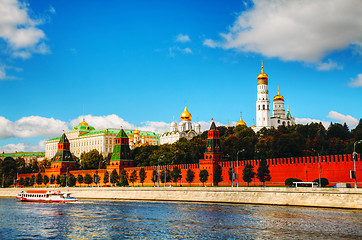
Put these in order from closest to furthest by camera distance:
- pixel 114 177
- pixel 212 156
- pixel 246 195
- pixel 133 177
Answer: pixel 246 195
pixel 212 156
pixel 133 177
pixel 114 177

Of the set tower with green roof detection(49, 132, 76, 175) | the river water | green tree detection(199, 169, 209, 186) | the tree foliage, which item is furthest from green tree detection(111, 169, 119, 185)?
the river water

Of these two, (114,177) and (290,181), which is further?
(114,177)

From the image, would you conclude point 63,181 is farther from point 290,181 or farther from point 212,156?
point 290,181

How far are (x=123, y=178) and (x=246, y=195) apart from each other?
3641 cm

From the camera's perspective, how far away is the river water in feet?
98.0

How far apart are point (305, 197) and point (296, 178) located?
1472cm

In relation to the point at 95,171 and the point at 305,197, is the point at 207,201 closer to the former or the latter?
the point at 305,197

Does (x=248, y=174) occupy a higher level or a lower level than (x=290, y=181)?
higher

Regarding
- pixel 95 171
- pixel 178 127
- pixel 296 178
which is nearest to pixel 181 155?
pixel 95 171

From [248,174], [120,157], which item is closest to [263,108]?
[120,157]

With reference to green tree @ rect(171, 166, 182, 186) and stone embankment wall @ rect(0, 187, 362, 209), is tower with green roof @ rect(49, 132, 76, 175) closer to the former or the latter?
stone embankment wall @ rect(0, 187, 362, 209)

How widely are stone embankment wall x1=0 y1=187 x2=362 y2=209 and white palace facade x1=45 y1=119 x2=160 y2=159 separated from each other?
285 feet

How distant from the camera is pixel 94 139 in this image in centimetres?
17062

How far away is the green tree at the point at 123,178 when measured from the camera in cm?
8342
